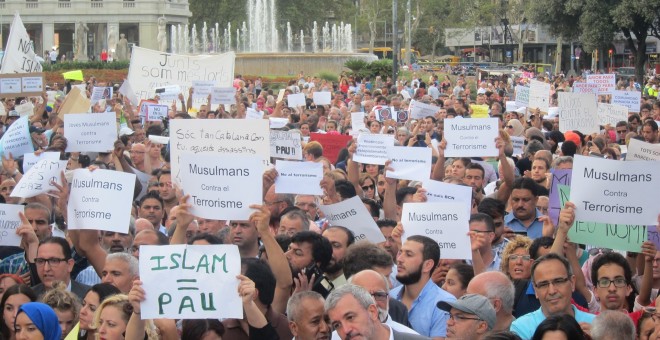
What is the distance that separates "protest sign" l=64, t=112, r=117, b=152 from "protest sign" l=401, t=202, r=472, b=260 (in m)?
6.27

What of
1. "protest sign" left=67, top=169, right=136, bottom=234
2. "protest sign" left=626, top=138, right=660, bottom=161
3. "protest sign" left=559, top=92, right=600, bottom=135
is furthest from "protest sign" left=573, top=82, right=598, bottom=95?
"protest sign" left=67, top=169, right=136, bottom=234

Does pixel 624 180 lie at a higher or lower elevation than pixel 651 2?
lower

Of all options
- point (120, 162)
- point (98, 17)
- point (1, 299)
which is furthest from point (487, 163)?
point (98, 17)

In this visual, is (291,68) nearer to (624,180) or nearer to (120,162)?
(120,162)

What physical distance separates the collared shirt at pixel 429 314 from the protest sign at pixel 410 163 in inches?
168

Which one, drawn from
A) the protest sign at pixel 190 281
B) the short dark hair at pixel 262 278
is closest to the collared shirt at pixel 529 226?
the short dark hair at pixel 262 278

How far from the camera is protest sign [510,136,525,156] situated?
15.0 metres

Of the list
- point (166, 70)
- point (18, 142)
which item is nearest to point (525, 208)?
point (18, 142)

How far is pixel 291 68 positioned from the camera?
5066 cm

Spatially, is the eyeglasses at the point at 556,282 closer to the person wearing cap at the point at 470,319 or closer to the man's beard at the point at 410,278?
the person wearing cap at the point at 470,319

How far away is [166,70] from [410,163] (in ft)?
35.5

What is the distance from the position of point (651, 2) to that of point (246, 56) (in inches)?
844

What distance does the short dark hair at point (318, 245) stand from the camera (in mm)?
7812

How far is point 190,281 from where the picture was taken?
21.3 feet
